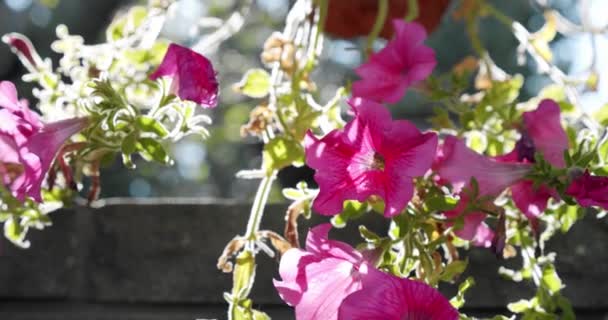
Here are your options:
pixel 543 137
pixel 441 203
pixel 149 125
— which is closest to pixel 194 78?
pixel 149 125

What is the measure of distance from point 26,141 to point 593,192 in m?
0.29

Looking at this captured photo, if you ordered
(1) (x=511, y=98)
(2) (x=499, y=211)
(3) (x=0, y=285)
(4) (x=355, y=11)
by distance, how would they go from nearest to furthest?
(2) (x=499, y=211) → (1) (x=511, y=98) → (3) (x=0, y=285) → (4) (x=355, y=11)

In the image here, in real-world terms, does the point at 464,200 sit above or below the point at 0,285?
above

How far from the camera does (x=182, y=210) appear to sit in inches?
30.8

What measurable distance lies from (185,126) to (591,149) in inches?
8.8

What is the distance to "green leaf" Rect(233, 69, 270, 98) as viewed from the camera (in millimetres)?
616

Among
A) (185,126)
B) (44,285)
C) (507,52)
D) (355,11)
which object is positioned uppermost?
(185,126)

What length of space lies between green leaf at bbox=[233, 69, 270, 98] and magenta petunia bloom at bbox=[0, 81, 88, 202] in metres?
0.16

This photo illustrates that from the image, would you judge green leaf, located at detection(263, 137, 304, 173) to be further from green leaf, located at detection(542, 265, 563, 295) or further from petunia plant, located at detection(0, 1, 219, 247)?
green leaf, located at detection(542, 265, 563, 295)

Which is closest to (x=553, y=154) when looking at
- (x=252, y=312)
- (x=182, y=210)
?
(x=252, y=312)

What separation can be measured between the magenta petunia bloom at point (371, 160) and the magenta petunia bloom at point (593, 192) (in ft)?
0.23

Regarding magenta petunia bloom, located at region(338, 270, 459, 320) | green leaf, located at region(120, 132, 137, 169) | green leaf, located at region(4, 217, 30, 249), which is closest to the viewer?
magenta petunia bloom, located at region(338, 270, 459, 320)

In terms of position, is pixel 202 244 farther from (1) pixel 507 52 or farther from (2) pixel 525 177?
(1) pixel 507 52

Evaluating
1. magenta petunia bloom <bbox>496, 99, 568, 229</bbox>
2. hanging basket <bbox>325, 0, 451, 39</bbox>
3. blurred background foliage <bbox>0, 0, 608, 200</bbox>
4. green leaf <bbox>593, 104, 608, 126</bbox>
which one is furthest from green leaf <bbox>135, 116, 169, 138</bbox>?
blurred background foliage <bbox>0, 0, 608, 200</bbox>
